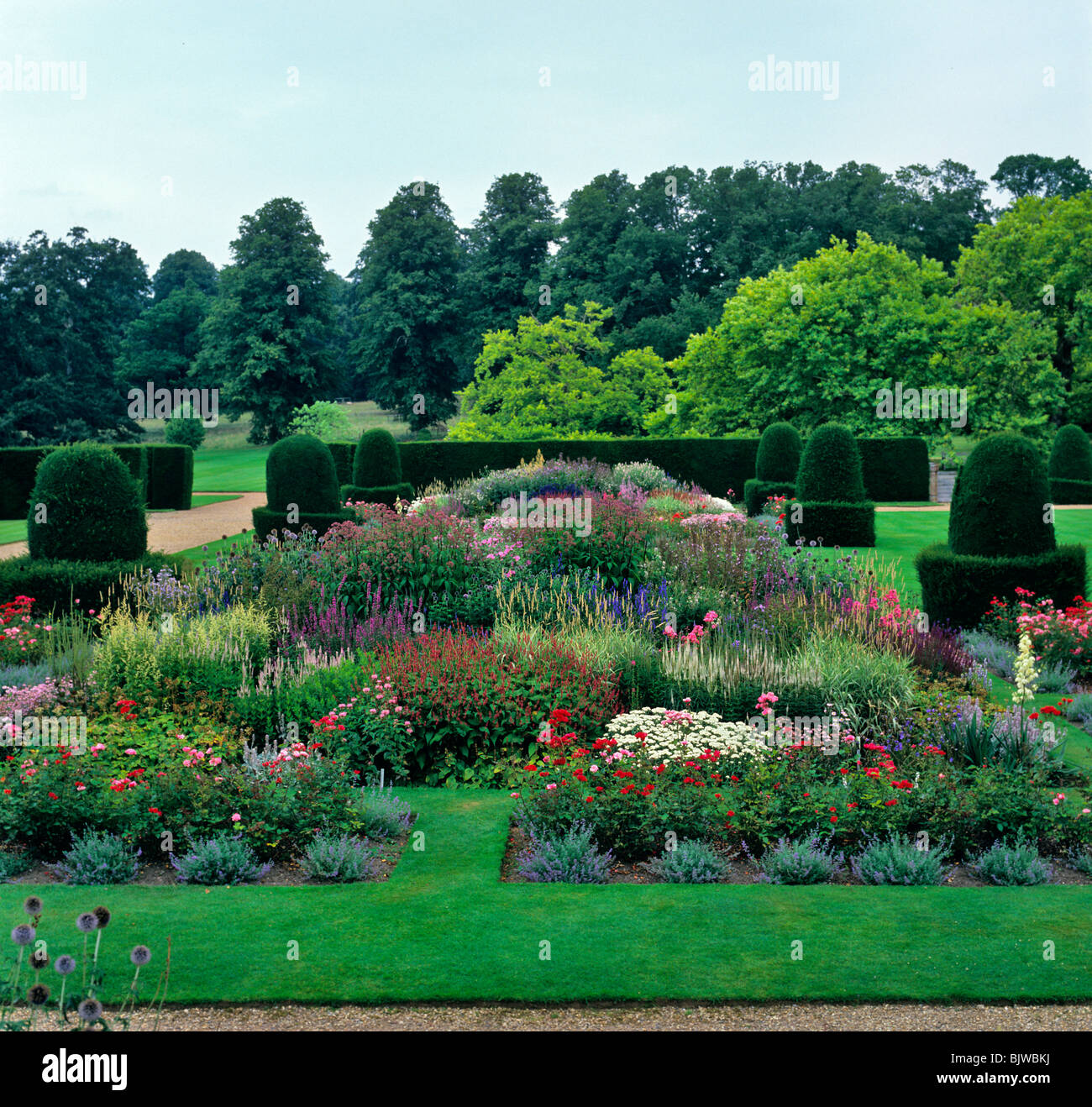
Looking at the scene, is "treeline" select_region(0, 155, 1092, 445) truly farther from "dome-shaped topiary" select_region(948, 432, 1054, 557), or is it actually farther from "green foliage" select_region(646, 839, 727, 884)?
"green foliage" select_region(646, 839, 727, 884)

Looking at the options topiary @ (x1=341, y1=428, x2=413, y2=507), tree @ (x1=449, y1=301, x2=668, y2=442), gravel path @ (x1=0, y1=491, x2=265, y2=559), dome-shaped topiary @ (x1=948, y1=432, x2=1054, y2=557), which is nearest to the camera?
dome-shaped topiary @ (x1=948, y1=432, x2=1054, y2=557)

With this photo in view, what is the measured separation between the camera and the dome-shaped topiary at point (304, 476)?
1767 centimetres

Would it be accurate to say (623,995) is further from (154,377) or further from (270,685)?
(154,377)

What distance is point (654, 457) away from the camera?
2930 cm

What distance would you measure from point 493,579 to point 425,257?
129 ft

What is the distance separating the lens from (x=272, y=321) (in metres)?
45.7


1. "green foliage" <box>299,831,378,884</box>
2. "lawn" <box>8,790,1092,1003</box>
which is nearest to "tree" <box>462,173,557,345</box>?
"green foliage" <box>299,831,378,884</box>

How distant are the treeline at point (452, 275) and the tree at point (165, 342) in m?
0.42

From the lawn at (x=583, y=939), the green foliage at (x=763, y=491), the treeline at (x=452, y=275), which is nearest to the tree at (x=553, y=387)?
the treeline at (x=452, y=275)

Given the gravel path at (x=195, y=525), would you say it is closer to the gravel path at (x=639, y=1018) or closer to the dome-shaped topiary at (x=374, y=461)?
the dome-shaped topiary at (x=374, y=461)

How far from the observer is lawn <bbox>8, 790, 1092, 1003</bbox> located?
158 inches

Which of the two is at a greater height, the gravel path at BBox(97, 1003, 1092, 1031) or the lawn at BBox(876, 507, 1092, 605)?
the lawn at BBox(876, 507, 1092, 605)

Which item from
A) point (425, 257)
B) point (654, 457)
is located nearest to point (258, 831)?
point (654, 457)

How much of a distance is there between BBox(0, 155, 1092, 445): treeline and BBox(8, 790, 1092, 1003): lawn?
37377mm
